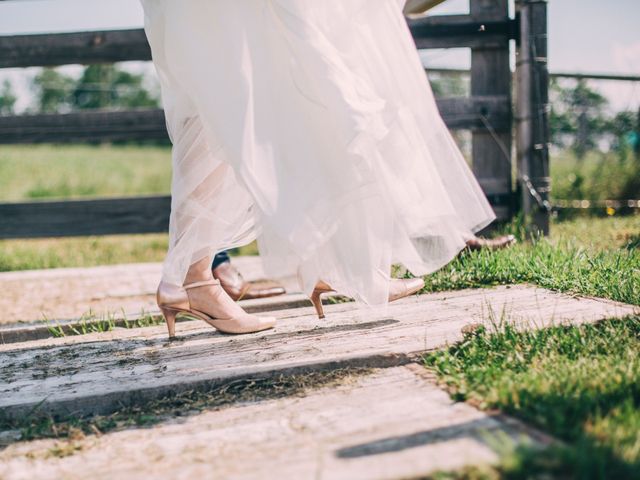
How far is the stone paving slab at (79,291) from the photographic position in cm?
327

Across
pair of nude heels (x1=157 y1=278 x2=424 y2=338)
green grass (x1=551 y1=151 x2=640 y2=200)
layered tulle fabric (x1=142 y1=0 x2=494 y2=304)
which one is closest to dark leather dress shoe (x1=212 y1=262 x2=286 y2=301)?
pair of nude heels (x1=157 y1=278 x2=424 y2=338)

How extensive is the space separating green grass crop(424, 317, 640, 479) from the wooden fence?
7.33 feet

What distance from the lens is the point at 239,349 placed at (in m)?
2.08

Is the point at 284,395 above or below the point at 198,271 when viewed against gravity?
below

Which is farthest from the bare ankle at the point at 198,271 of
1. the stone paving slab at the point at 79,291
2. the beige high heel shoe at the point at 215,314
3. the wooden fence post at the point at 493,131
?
the wooden fence post at the point at 493,131

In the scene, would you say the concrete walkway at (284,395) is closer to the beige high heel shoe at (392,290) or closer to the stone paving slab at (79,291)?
the beige high heel shoe at (392,290)

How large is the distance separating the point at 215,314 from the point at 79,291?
5.61ft

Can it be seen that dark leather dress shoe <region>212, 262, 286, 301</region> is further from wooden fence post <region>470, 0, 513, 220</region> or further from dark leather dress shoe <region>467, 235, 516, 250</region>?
wooden fence post <region>470, 0, 513, 220</region>

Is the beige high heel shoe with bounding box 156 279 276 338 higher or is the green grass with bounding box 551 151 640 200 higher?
the beige high heel shoe with bounding box 156 279 276 338

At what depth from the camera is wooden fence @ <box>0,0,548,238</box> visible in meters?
4.02

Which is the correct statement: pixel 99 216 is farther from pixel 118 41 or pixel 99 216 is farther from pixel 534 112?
pixel 534 112

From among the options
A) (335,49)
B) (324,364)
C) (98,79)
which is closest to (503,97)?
(335,49)

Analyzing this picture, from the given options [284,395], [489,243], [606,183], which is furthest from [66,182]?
[284,395]

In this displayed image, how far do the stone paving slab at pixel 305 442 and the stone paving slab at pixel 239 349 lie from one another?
176 mm
